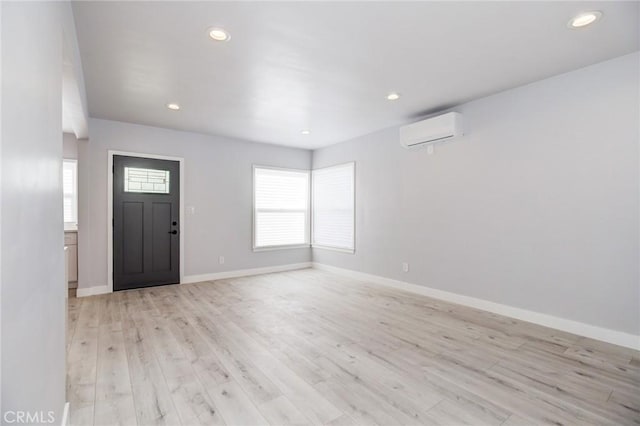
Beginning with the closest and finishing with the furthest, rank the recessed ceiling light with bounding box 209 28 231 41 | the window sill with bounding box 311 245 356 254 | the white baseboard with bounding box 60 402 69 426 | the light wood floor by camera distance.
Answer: the white baseboard with bounding box 60 402 69 426 < the light wood floor < the recessed ceiling light with bounding box 209 28 231 41 < the window sill with bounding box 311 245 356 254

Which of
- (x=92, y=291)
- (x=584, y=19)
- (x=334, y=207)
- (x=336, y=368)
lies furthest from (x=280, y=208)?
(x=584, y=19)

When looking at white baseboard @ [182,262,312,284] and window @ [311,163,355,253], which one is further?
window @ [311,163,355,253]

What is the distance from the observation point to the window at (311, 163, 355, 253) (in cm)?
575

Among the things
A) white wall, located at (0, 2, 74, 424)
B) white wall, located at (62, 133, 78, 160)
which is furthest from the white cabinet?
white wall, located at (0, 2, 74, 424)

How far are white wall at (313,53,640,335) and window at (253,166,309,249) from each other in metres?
2.37

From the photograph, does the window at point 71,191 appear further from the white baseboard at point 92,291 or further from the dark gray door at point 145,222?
the white baseboard at point 92,291

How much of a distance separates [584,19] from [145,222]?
18.3 feet

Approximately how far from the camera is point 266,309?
3.83 m

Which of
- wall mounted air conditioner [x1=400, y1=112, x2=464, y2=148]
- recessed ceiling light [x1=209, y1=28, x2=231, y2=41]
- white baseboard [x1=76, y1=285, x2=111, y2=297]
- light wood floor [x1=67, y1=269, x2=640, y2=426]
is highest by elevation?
recessed ceiling light [x1=209, y1=28, x2=231, y2=41]

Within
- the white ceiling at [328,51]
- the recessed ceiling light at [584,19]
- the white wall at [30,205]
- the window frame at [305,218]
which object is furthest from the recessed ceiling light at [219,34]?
the window frame at [305,218]

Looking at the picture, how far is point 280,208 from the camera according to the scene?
20.7 ft

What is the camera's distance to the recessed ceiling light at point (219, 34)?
7.77 ft

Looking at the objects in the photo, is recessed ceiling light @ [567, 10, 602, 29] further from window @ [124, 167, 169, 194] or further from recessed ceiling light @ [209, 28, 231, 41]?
window @ [124, 167, 169, 194]

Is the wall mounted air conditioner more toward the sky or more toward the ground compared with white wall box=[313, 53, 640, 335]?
more toward the sky
